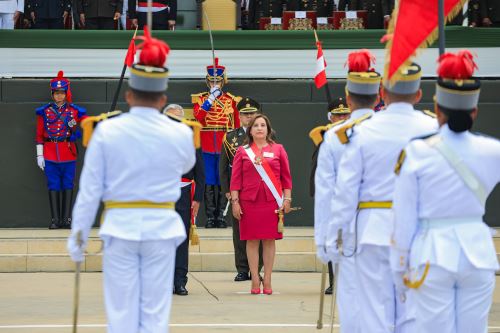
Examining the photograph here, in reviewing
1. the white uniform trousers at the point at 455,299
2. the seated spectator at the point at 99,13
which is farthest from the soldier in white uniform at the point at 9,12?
the white uniform trousers at the point at 455,299

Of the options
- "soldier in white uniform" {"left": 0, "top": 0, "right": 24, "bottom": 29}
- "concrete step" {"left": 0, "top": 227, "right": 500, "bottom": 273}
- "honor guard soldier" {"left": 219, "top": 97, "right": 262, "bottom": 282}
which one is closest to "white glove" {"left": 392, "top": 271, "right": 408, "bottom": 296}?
"honor guard soldier" {"left": 219, "top": 97, "right": 262, "bottom": 282}

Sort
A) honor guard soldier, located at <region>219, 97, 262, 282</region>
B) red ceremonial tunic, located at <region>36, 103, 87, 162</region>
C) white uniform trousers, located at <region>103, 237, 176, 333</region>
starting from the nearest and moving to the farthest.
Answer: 1. white uniform trousers, located at <region>103, 237, 176, 333</region>
2. honor guard soldier, located at <region>219, 97, 262, 282</region>
3. red ceremonial tunic, located at <region>36, 103, 87, 162</region>

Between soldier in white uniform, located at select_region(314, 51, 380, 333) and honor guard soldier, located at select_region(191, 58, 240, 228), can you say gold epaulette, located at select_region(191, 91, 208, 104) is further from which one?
soldier in white uniform, located at select_region(314, 51, 380, 333)

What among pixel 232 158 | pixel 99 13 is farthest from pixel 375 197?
pixel 99 13

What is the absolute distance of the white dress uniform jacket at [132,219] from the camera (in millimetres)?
8992

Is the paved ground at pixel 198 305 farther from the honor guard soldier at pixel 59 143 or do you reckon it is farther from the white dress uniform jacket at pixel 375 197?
the white dress uniform jacket at pixel 375 197

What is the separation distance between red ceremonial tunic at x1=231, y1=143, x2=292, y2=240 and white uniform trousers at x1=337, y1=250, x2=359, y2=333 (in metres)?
5.81

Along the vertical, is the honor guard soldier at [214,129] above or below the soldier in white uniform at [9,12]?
below

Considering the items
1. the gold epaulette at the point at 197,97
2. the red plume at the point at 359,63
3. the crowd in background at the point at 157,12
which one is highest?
the crowd in background at the point at 157,12

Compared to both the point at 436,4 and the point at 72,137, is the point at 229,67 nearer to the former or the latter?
the point at 72,137

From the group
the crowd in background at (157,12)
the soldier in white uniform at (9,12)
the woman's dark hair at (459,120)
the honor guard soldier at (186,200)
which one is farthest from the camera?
the crowd in background at (157,12)

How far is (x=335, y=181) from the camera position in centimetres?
1020

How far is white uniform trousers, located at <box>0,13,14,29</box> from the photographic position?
74.2 feet

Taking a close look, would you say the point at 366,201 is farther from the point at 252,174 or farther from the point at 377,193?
the point at 252,174
